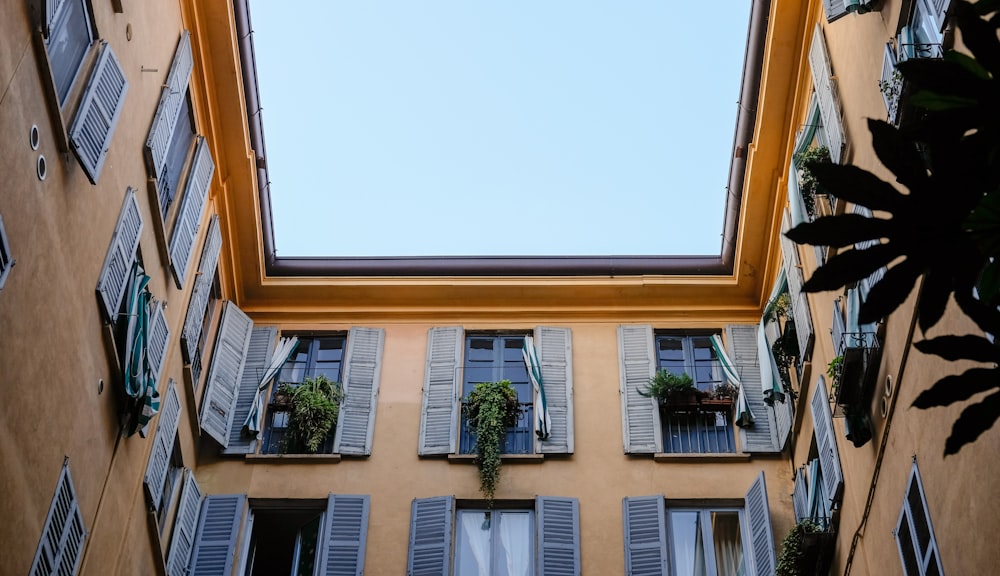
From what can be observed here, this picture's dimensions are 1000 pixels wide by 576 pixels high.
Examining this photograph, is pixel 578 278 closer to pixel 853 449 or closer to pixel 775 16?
pixel 775 16

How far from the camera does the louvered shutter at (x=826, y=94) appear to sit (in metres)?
10.4

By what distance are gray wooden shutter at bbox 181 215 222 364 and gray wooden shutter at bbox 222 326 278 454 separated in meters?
1.04

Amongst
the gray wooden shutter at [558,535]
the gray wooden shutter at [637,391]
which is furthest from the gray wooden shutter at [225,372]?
the gray wooden shutter at [637,391]

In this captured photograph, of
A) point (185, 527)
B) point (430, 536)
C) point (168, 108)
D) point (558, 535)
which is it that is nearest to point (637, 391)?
point (558, 535)

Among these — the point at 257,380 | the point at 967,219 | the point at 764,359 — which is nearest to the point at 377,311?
the point at 257,380

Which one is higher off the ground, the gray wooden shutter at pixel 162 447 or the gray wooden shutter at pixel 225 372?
the gray wooden shutter at pixel 225 372

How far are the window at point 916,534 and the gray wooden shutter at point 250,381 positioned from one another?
792 centimetres

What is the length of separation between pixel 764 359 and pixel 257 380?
647cm

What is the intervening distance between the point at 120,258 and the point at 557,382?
5.99m

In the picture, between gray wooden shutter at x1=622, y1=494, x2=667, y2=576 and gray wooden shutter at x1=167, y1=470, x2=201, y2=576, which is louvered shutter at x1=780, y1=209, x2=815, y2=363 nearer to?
gray wooden shutter at x1=622, y1=494, x2=667, y2=576

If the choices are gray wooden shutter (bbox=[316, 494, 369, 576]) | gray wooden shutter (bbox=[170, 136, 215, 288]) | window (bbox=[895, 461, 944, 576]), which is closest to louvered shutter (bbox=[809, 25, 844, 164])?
window (bbox=[895, 461, 944, 576])

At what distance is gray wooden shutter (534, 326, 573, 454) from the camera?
13.4 meters

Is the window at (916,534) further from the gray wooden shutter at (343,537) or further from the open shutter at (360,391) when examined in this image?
the open shutter at (360,391)

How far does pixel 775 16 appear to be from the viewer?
1231 cm
